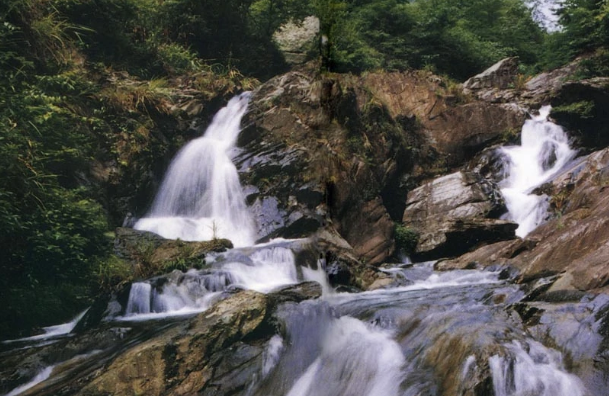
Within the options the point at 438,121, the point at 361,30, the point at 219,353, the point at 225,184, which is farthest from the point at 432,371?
the point at 361,30

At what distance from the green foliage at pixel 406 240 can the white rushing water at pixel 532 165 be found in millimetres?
1867

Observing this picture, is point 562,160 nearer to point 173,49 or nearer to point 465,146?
point 465,146

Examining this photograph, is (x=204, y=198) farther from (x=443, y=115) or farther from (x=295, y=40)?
(x=443, y=115)

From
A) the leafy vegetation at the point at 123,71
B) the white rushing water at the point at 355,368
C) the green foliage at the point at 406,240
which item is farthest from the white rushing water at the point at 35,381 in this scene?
the green foliage at the point at 406,240

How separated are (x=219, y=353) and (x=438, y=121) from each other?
9595 millimetres

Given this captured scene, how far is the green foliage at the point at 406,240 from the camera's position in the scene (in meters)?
9.46

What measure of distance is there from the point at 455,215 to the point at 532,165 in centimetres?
257

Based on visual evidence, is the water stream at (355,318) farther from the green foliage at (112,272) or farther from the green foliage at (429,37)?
the green foliage at (429,37)

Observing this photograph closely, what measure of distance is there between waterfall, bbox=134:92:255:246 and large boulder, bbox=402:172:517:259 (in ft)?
11.1

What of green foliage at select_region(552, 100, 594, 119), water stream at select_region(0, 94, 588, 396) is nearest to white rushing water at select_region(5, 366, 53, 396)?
water stream at select_region(0, 94, 588, 396)

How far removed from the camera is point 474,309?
4.98 m

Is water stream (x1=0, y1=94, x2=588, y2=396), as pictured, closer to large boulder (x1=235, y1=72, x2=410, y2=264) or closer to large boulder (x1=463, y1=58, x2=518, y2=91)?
large boulder (x1=235, y1=72, x2=410, y2=264)

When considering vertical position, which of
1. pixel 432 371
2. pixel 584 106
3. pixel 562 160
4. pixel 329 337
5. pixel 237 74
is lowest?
pixel 432 371

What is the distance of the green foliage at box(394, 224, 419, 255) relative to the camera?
9461 millimetres
